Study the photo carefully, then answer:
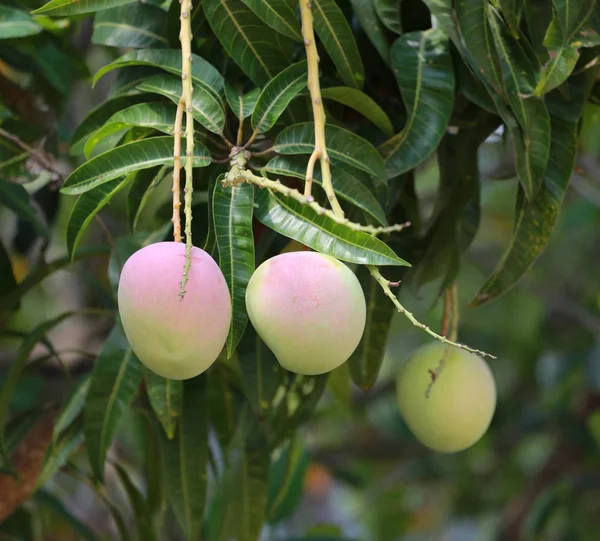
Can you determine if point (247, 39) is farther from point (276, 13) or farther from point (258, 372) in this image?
point (258, 372)

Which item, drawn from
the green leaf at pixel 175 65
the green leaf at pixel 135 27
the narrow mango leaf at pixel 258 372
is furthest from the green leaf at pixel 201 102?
the narrow mango leaf at pixel 258 372

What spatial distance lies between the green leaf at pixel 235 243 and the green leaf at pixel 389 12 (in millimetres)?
206

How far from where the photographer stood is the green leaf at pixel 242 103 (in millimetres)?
660

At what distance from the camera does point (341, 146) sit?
655 mm

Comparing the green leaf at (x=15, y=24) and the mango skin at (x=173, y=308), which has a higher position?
the green leaf at (x=15, y=24)

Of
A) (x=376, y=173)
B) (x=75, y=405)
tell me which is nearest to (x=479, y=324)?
(x=75, y=405)

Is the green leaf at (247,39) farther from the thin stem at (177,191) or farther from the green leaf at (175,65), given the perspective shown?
the thin stem at (177,191)

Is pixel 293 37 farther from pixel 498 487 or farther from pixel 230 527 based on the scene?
pixel 498 487

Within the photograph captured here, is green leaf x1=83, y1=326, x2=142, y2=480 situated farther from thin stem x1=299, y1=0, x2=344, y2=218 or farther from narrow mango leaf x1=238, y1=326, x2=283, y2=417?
thin stem x1=299, y1=0, x2=344, y2=218

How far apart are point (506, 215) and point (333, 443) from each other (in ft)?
2.69

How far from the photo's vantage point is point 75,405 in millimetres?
932

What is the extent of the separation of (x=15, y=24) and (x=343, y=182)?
0.46m

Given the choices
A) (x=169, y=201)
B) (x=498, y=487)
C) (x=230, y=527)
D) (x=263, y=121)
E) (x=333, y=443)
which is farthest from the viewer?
(x=333, y=443)

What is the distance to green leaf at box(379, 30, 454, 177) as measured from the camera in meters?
0.69
